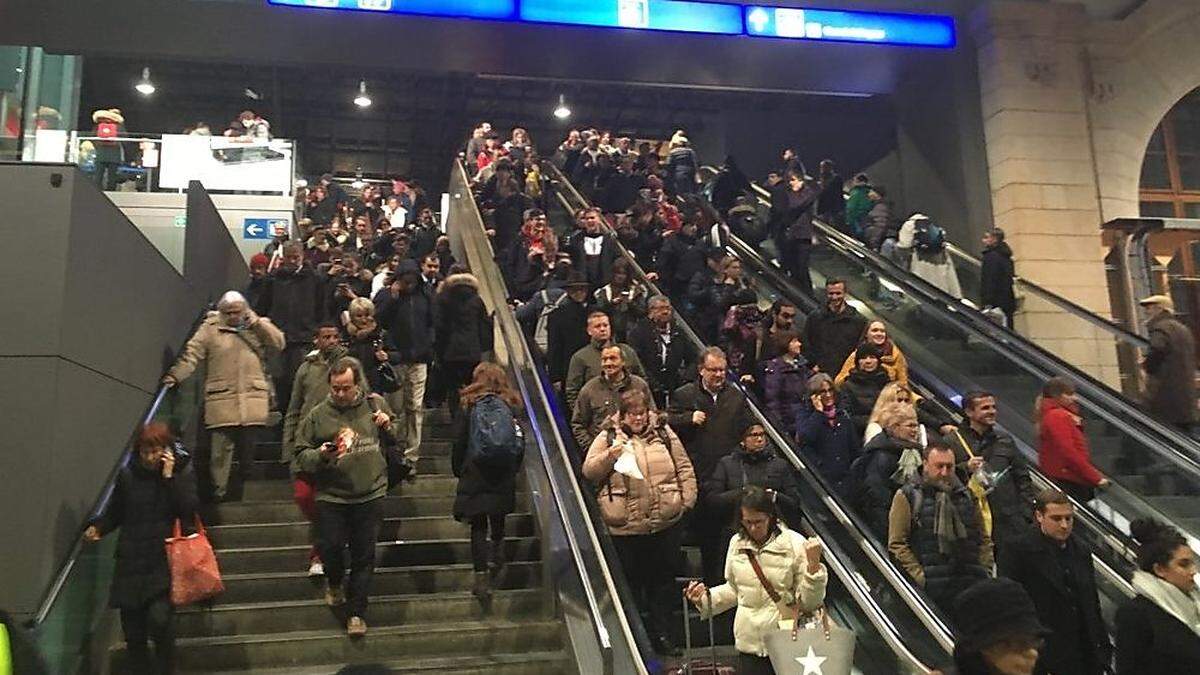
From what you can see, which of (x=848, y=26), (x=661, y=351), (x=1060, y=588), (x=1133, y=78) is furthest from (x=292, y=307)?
(x=1133, y=78)

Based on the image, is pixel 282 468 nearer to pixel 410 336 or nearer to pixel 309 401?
pixel 309 401

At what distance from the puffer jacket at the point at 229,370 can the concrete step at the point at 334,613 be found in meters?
1.48

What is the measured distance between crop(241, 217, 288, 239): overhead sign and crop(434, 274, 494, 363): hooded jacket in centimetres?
633

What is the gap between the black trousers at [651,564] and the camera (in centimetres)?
524

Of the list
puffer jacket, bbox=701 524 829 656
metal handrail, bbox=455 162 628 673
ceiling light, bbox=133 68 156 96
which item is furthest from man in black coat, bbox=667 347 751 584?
ceiling light, bbox=133 68 156 96

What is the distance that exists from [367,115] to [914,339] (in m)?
19.0

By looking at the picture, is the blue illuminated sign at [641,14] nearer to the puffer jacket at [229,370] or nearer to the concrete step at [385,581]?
the puffer jacket at [229,370]

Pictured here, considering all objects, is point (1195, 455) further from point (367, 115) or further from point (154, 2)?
point (367, 115)

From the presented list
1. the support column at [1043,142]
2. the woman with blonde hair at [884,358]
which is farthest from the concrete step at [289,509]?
the support column at [1043,142]

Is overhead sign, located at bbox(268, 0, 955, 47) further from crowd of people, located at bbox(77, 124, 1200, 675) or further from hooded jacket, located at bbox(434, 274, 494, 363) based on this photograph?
hooded jacket, located at bbox(434, 274, 494, 363)

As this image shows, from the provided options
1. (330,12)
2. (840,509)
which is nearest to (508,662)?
(840,509)

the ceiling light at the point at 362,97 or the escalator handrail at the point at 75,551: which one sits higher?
the ceiling light at the point at 362,97

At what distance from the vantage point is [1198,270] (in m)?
13.3

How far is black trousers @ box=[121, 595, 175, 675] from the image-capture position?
4715 mm
